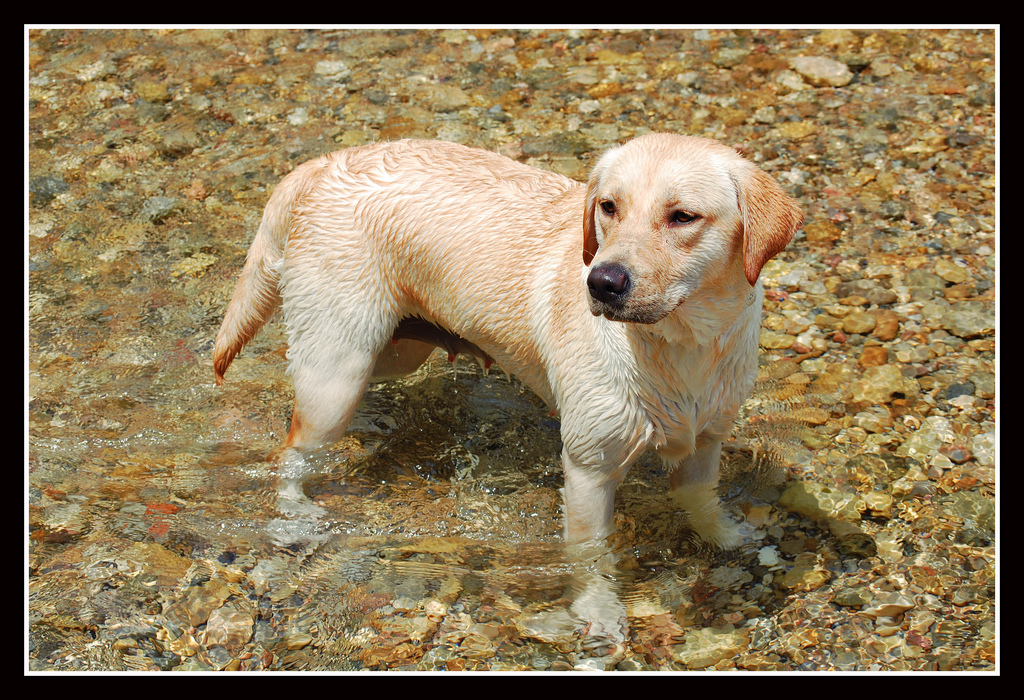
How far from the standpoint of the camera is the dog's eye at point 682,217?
2971mm

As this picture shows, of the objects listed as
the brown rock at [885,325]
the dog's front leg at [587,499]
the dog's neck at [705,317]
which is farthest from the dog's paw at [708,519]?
the brown rock at [885,325]

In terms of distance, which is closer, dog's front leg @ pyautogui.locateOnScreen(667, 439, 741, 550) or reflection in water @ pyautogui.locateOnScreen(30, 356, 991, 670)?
reflection in water @ pyautogui.locateOnScreen(30, 356, 991, 670)

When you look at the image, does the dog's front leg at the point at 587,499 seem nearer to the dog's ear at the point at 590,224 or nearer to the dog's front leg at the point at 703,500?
the dog's front leg at the point at 703,500

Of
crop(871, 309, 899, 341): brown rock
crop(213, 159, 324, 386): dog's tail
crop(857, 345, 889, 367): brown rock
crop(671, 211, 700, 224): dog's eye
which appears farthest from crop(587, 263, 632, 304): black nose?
crop(871, 309, 899, 341): brown rock

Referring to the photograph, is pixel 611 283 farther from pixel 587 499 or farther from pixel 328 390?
pixel 328 390

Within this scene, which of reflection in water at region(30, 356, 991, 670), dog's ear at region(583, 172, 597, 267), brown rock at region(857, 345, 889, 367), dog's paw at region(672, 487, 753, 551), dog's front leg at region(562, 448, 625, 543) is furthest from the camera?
brown rock at region(857, 345, 889, 367)

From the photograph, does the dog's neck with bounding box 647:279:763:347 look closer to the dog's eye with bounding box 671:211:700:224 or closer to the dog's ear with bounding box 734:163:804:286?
the dog's ear with bounding box 734:163:804:286

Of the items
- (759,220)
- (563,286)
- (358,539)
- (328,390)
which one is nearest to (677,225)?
(759,220)

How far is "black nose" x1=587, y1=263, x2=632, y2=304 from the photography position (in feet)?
9.46

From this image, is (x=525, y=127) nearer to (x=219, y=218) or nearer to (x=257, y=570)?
(x=219, y=218)

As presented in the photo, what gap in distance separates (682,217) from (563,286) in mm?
729

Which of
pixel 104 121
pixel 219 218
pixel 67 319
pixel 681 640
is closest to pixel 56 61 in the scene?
pixel 104 121

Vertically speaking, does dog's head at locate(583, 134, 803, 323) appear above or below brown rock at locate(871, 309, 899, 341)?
above

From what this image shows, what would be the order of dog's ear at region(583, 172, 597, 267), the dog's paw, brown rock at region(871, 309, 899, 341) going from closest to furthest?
1. dog's ear at region(583, 172, 597, 267)
2. the dog's paw
3. brown rock at region(871, 309, 899, 341)
